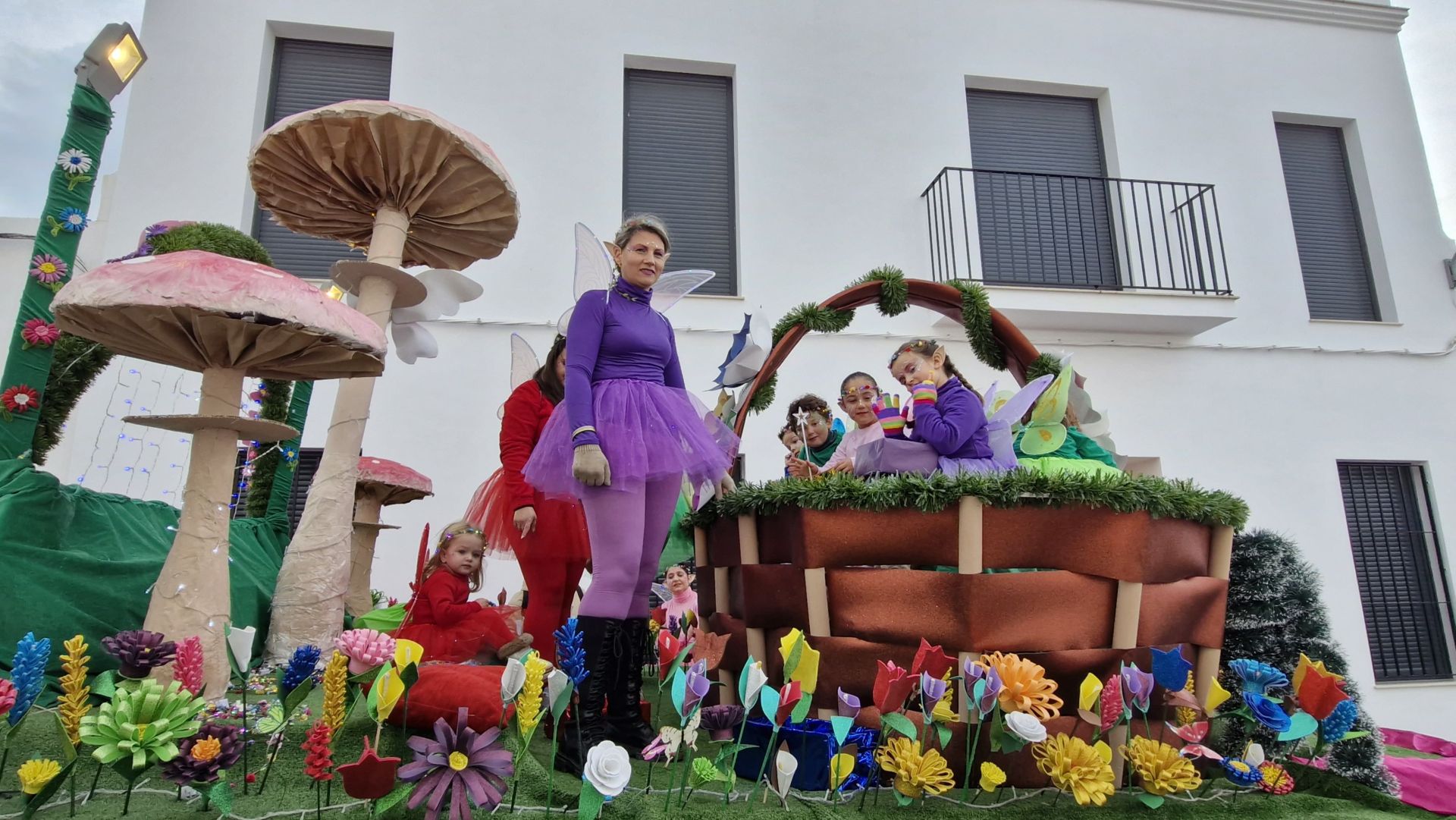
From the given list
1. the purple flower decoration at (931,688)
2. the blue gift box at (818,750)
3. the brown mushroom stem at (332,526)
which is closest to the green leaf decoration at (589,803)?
the blue gift box at (818,750)

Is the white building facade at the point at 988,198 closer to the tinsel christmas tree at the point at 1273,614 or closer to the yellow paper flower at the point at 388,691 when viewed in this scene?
the tinsel christmas tree at the point at 1273,614

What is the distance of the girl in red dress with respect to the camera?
259 cm

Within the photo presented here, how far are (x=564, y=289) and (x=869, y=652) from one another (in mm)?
4775

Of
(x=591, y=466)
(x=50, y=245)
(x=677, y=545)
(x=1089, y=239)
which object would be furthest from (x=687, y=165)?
(x=591, y=466)

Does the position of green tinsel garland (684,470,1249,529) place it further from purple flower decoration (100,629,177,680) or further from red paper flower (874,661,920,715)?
purple flower decoration (100,629,177,680)

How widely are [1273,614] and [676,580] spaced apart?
2409 millimetres

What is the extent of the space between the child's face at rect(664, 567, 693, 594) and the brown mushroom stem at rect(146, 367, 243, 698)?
193 cm

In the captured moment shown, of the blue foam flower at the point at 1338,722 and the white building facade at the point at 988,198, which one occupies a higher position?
the white building facade at the point at 988,198

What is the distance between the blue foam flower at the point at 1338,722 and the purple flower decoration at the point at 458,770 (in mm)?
1702

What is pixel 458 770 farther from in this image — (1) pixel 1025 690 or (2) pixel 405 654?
(1) pixel 1025 690

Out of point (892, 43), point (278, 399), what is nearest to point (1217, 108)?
point (892, 43)

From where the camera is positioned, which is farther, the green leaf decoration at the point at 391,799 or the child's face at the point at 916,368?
the child's face at the point at 916,368

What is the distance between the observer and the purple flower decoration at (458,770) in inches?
48.8

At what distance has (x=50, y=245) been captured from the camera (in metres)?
2.29
